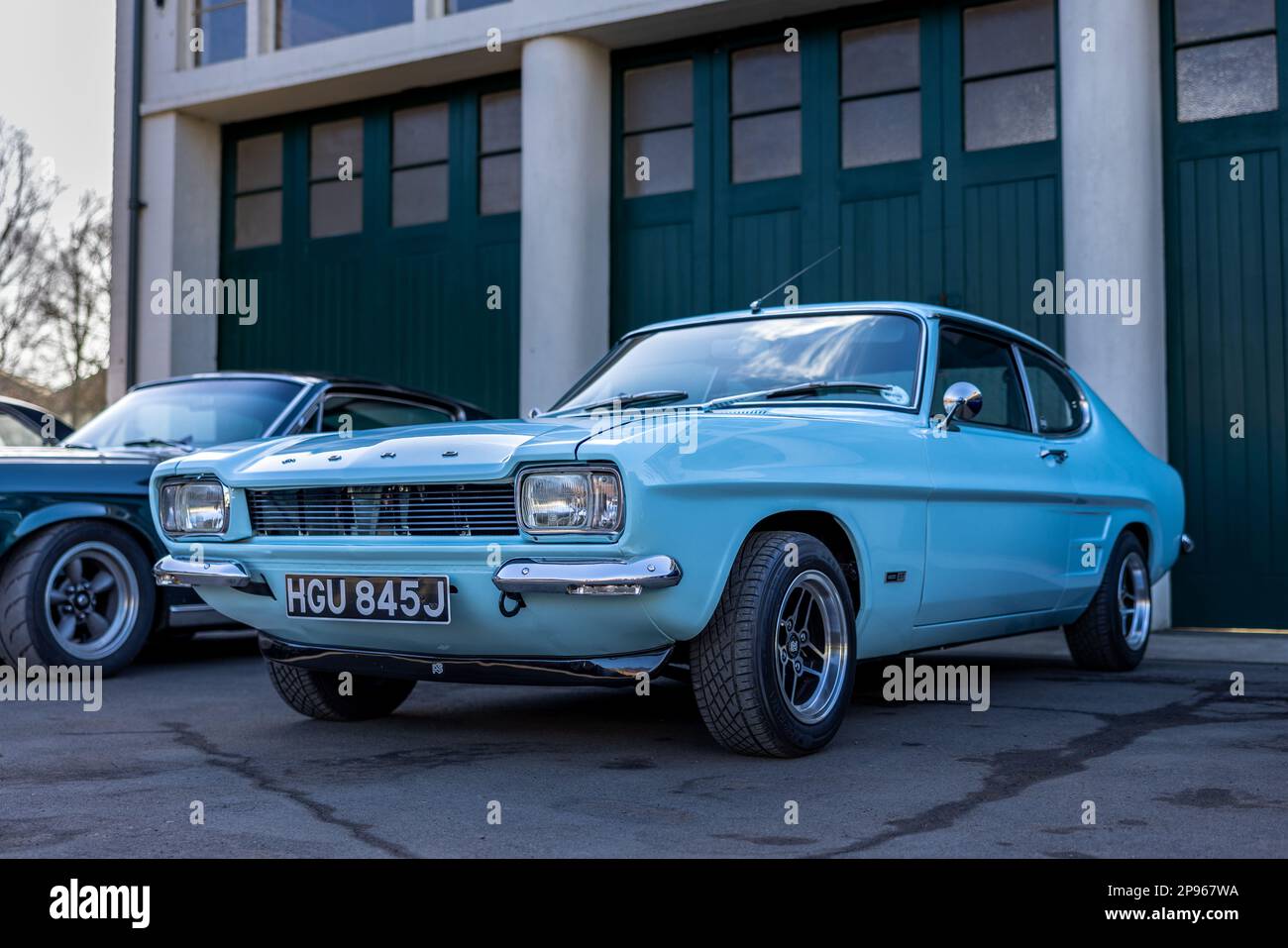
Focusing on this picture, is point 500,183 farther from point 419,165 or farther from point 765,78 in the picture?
point 765,78

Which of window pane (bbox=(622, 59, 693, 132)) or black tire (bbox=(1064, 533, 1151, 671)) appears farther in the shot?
window pane (bbox=(622, 59, 693, 132))

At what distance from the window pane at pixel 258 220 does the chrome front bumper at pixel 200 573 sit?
31.7 ft

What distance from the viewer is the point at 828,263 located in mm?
10734

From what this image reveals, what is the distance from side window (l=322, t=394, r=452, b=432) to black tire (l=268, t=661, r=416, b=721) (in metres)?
2.16

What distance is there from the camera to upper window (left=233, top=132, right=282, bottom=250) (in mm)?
13680

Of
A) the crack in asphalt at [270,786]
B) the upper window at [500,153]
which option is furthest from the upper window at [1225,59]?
the crack in asphalt at [270,786]

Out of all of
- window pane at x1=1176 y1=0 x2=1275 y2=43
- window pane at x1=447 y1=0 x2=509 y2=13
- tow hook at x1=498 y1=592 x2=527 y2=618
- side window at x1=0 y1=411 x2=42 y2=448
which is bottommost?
tow hook at x1=498 y1=592 x2=527 y2=618

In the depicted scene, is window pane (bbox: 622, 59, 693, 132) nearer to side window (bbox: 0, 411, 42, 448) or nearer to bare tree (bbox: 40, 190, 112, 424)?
side window (bbox: 0, 411, 42, 448)

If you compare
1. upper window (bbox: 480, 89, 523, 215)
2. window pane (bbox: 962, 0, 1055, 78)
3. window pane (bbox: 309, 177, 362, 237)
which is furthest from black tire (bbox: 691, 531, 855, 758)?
window pane (bbox: 309, 177, 362, 237)

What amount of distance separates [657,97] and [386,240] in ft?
9.63

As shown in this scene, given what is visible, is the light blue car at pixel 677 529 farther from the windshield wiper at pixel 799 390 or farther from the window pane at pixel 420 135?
the window pane at pixel 420 135

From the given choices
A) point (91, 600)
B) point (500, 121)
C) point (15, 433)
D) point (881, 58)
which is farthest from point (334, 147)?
point (91, 600)
